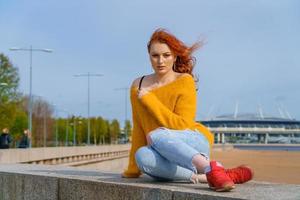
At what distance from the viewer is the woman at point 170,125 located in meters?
4.66

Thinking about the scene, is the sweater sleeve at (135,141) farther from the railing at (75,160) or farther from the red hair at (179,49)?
the railing at (75,160)

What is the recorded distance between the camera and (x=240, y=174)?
4.68 metres

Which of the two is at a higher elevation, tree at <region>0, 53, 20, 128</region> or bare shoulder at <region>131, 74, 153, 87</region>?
tree at <region>0, 53, 20, 128</region>

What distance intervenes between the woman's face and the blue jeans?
681 mm

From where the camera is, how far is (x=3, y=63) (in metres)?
47.7

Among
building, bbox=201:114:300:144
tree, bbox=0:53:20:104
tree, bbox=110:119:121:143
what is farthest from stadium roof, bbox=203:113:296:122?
tree, bbox=0:53:20:104

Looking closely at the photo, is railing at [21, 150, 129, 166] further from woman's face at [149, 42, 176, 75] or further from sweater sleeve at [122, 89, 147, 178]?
woman's face at [149, 42, 176, 75]

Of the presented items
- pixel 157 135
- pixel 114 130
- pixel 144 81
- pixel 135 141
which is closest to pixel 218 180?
pixel 157 135

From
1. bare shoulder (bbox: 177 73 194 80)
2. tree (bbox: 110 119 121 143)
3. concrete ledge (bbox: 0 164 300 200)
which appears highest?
tree (bbox: 110 119 121 143)

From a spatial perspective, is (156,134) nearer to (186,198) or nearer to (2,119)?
(186,198)

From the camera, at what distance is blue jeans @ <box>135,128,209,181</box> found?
15.3 feet

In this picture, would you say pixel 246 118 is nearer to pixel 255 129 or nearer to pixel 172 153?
pixel 255 129

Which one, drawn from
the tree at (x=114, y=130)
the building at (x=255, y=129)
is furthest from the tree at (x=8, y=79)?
the building at (x=255, y=129)

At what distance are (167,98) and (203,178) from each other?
0.78m
